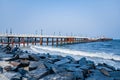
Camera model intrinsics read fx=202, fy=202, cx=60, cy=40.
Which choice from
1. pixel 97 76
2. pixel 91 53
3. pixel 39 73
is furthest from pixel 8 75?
pixel 91 53

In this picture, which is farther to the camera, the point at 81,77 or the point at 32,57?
the point at 32,57

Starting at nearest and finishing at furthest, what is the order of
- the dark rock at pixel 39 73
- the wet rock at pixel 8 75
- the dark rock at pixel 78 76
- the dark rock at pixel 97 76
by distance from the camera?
the dark rock at pixel 78 76, the dark rock at pixel 39 73, the dark rock at pixel 97 76, the wet rock at pixel 8 75

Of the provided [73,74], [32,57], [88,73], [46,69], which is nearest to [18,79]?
[46,69]

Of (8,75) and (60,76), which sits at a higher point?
(60,76)

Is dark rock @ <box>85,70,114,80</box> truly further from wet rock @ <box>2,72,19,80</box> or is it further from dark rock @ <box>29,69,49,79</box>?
wet rock @ <box>2,72,19,80</box>

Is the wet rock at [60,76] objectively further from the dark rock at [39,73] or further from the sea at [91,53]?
the sea at [91,53]

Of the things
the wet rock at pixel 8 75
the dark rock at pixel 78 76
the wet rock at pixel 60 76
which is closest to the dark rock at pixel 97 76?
the dark rock at pixel 78 76

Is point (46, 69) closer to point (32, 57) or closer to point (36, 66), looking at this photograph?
point (36, 66)

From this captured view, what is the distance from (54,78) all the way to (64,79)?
18.2 inches

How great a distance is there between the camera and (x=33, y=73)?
26.0 feet

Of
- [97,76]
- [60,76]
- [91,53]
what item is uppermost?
[60,76]

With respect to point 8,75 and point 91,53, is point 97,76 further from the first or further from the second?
point 91,53

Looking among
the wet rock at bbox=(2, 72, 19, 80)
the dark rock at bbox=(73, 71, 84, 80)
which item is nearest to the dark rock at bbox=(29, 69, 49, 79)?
the wet rock at bbox=(2, 72, 19, 80)

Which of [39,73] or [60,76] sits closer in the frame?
[60,76]
